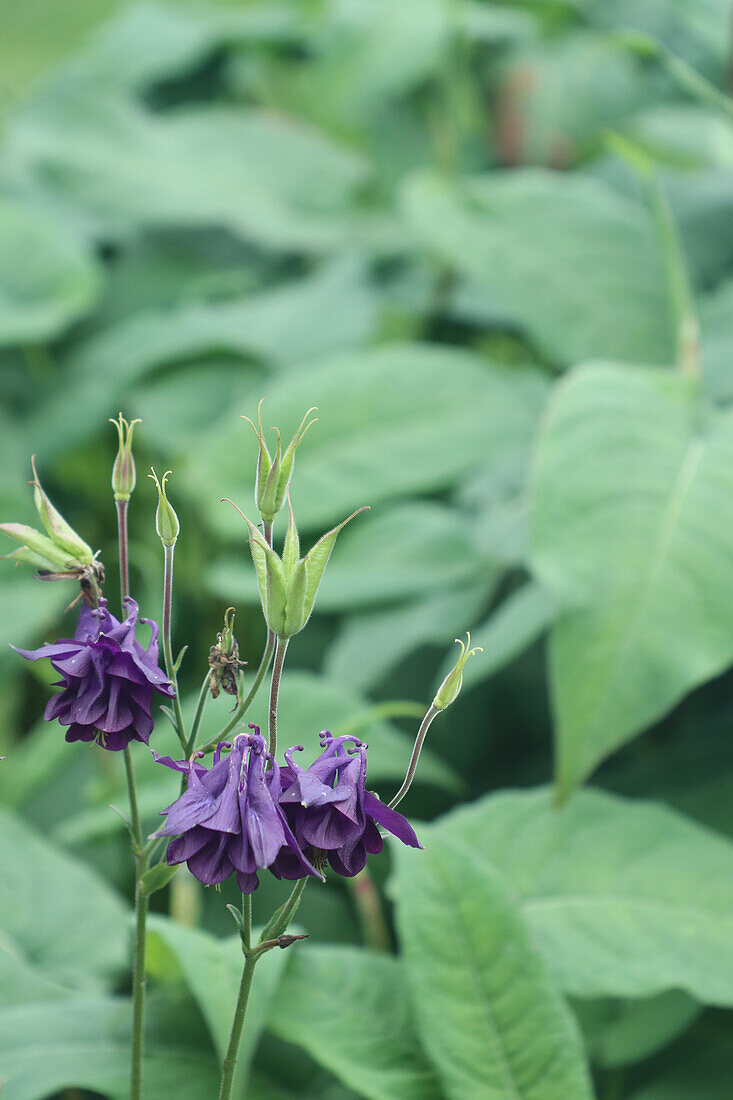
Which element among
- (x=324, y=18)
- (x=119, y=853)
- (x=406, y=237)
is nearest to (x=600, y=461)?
(x=119, y=853)

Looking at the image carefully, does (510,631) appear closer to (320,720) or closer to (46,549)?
(320,720)

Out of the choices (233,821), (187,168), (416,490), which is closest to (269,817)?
(233,821)

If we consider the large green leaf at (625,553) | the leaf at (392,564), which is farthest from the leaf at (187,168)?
the large green leaf at (625,553)

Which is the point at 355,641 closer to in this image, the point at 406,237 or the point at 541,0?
the point at 406,237

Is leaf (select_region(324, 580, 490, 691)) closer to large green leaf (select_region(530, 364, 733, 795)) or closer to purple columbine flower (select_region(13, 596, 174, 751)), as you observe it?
large green leaf (select_region(530, 364, 733, 795))

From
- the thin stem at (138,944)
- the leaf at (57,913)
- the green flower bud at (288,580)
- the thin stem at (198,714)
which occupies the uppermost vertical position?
the green flower bud at (288,580)

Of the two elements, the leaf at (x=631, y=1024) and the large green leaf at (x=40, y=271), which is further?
the large green leaf at (x=40, y=271)

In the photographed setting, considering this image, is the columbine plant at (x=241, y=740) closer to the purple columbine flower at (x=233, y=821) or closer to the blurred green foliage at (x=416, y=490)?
the purple columbine flower at (x=233, y=821)
